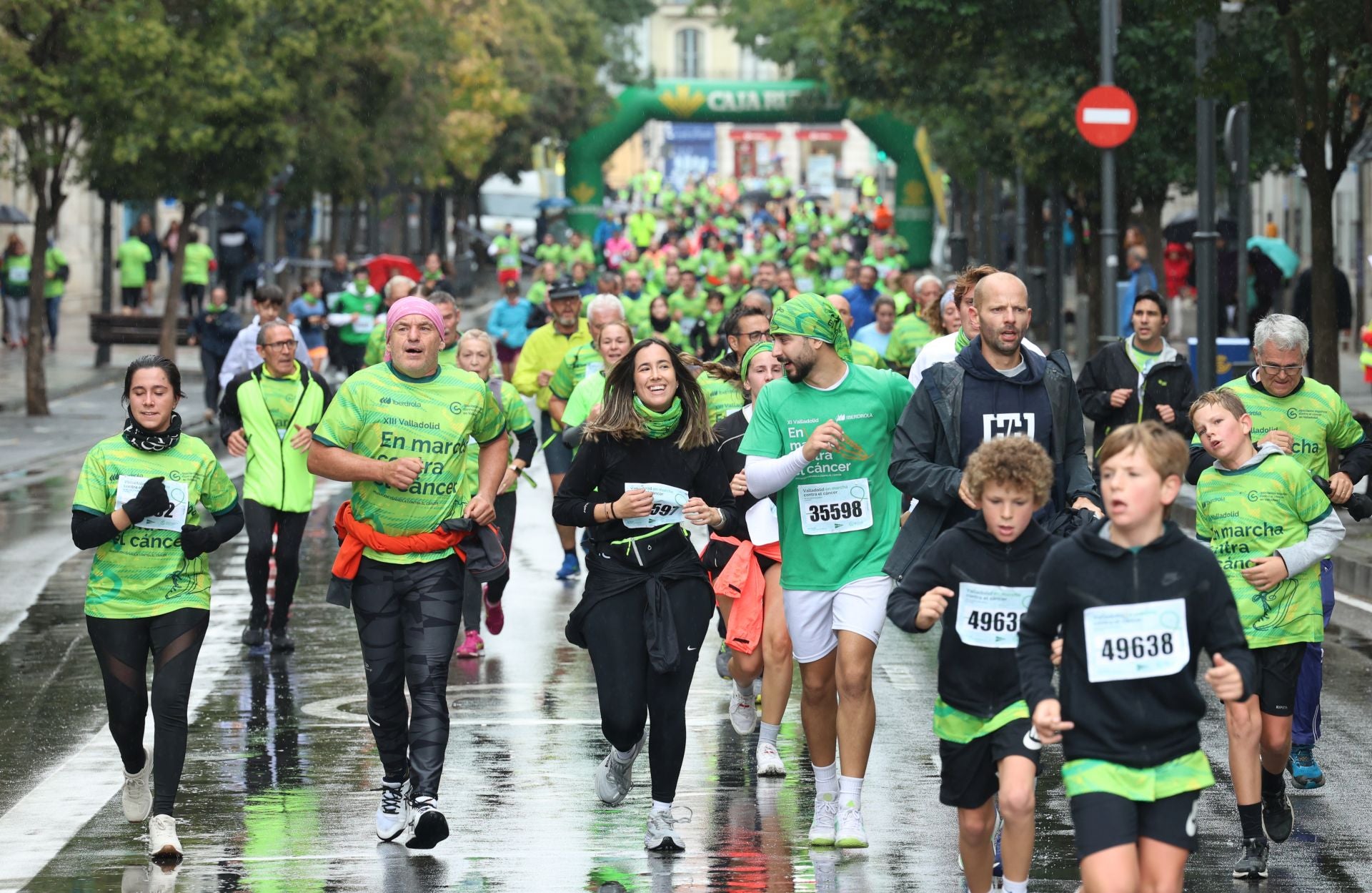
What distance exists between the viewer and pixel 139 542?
7.80m

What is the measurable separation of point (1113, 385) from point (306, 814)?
5606mm

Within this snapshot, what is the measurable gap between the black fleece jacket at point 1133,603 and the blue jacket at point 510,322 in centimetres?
1698

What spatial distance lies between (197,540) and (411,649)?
0.78m

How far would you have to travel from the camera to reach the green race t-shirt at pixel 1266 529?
768cm

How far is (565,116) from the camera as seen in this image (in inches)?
2744

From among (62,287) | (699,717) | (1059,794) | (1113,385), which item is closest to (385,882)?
(1059,794)

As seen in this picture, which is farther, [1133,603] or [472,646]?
[472,646]

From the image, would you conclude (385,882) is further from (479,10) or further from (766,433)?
(479,10)

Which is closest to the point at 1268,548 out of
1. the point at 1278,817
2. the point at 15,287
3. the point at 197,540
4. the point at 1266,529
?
the point at 1266,529

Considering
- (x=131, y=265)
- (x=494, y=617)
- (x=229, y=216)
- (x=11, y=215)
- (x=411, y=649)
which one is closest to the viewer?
(x=411, y=649)

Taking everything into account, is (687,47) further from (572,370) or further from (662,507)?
(662,507)

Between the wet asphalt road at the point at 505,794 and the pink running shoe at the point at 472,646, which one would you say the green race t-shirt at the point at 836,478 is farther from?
the pink running shoe at the point at 472,646

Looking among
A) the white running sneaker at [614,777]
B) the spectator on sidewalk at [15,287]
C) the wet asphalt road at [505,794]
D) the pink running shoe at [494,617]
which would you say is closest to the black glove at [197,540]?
the wet asphalt road at [505,794]

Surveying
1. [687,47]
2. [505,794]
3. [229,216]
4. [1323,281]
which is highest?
[687,47]
